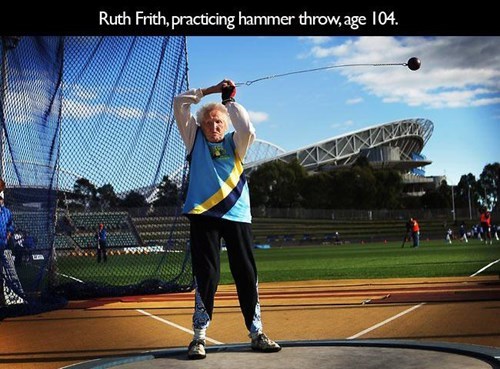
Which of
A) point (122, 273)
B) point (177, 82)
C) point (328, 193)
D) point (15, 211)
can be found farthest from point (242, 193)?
point (328, 193)

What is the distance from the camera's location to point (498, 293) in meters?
8.89

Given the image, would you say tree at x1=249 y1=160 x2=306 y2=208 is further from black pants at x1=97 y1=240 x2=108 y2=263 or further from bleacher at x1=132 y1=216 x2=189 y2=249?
bleacher at x1=132 y1=216 x2=189 y2=249

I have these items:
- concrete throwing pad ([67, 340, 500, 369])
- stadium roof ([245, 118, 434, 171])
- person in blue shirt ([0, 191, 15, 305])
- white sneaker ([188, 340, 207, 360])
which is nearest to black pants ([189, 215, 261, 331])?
white sneaker ([188, 340, 207, 360])

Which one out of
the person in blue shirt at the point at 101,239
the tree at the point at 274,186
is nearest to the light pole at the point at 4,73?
the person in blue shirt at the point at 101,239

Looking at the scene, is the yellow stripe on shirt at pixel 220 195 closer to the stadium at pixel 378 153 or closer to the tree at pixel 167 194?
the tree at pixel 167 194

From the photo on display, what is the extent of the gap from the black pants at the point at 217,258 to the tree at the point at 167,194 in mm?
6277

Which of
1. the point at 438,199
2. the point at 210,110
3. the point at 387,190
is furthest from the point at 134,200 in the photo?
the point at 438,199

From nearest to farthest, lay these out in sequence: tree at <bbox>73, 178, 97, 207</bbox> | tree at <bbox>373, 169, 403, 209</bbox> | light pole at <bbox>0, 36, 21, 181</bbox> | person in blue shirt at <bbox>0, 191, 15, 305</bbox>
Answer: person in blue shirt at <bbox>0, 191, 15, 305</bbox>, light pole at <bbox>0, 36, 21, 181</bbox>, tree at <bbox>73, 178, 97, 207</bbox>, tree at <bbox>373, 169, 403, 209</bbox>

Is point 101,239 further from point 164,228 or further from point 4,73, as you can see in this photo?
point 4,73

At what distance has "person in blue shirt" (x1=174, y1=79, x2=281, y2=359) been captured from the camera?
15.1 ft

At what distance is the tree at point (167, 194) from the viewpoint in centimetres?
1092

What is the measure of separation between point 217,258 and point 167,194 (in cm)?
639

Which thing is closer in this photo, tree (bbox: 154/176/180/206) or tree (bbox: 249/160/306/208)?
tree (bbox: 154/176/180/206)

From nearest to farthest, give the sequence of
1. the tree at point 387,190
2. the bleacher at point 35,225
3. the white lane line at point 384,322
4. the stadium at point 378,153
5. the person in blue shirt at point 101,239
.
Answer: the white lane line at point 384,322 → the bleacher at point 35,225 → the person in blue shirt at point 101,239 → the tree at point 387,190 → the stadium at point 378,153
